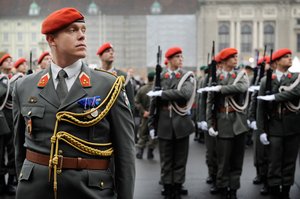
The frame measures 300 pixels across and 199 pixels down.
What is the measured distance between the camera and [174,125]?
274 inches

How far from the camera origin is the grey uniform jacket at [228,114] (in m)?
6.75

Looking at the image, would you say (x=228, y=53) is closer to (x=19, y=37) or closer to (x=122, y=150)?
(x=122, y=150)

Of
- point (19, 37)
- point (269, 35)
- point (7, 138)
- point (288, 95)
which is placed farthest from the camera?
point (269, 35)

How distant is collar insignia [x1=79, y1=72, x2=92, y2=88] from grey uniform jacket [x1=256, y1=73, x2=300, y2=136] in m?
4.00

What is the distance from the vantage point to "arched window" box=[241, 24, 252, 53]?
58812 mm

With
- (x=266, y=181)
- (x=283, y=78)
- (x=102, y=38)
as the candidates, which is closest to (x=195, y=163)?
(x=266, y=181)

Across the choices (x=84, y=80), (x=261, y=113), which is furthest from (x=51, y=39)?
(x=261, y=113)

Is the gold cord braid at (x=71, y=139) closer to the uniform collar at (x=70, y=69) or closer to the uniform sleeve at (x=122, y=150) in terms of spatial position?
the uniform sleeve at (x=122, y=150)

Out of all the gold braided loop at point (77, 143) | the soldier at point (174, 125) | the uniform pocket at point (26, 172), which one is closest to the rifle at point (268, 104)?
the soldier at point (174, 125)

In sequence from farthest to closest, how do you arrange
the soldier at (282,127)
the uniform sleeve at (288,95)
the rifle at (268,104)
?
the rifle at (268,104) → the soldier at (282,127) → the uniform sleeve at (288,95)

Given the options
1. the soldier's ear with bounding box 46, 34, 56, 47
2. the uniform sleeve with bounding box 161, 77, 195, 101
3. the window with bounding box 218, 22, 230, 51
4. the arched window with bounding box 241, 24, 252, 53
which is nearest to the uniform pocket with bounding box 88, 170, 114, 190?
the soldier's ear with bounding box 46, 34, 56, 47

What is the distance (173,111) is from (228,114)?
0.69 meters

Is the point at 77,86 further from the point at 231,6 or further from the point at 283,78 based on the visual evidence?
the point at 231,6

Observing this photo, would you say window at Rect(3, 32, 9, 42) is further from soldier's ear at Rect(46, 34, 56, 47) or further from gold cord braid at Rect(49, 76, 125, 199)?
gold cord braid at Rect(49, 76, 125, 199)
